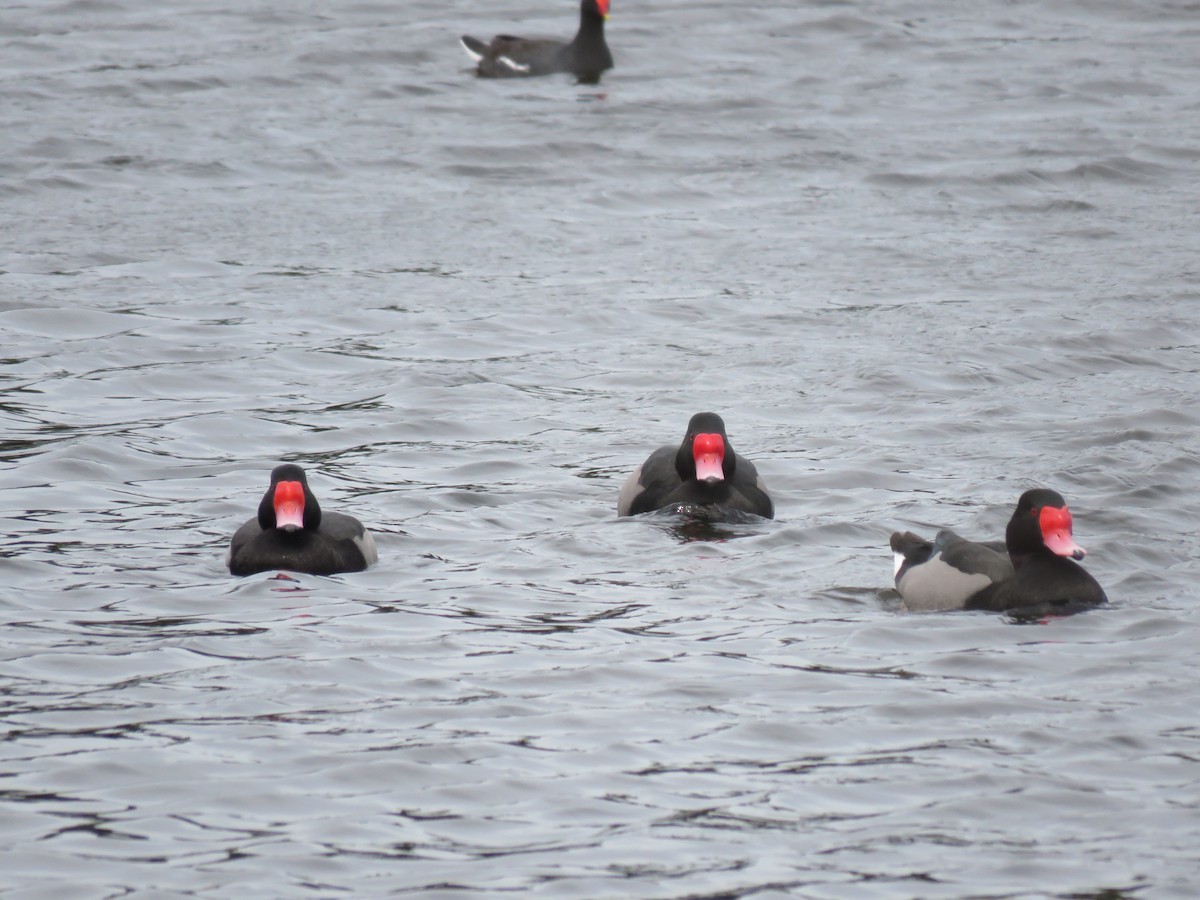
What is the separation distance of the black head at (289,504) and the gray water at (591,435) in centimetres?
37

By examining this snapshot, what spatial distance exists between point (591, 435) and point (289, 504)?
3511mm

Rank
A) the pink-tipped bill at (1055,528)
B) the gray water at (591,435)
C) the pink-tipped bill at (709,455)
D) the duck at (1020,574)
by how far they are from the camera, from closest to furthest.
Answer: the gray water at (591,435) < the duck at (1020,574) < the pink-tipped bill at (1055,528) < the pink-tipped bill at (709,455)

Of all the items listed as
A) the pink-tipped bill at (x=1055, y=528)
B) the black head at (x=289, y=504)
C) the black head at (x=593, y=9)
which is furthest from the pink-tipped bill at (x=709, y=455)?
the black head at (x=593, y=9)

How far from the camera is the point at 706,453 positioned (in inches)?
439

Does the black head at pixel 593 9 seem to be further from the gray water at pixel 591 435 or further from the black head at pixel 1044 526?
the black head at pixel 1044 526

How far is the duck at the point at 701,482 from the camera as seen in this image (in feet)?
36.6

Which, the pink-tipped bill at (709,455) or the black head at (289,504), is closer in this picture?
the black head at (289,504)

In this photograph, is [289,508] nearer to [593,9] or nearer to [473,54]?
[473,54]

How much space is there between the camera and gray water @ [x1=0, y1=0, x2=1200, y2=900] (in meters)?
6.97

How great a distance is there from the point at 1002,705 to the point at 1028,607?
1.48m

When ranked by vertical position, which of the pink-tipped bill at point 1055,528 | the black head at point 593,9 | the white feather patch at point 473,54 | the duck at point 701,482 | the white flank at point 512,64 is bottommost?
the duck at point 701,482

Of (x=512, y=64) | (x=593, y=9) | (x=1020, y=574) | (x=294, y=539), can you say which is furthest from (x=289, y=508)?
(x=593, y=9)

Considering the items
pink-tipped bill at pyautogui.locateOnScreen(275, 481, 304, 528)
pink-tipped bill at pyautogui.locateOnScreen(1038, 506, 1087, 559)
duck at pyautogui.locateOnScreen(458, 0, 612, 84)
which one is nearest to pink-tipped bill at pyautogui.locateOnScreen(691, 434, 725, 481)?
pink-tipped bill at pyautogui.locateOnScreen(1038, 506, 1087, 559)

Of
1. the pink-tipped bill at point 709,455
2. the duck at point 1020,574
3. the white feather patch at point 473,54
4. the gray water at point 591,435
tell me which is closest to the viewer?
the gray water at point 591,435
